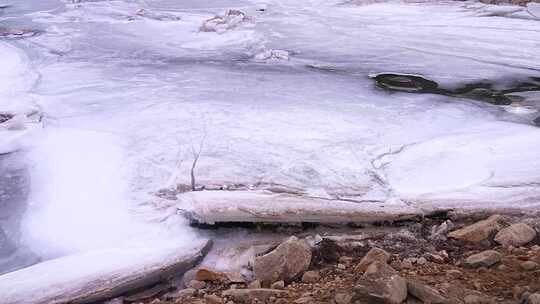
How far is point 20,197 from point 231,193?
68.9 inches

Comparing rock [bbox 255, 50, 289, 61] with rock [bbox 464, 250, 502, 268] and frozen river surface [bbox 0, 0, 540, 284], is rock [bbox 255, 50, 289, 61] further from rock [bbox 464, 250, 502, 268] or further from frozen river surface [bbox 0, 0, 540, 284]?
rock [bbox 464, 250, 502, 268]

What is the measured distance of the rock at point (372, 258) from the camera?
131 inches

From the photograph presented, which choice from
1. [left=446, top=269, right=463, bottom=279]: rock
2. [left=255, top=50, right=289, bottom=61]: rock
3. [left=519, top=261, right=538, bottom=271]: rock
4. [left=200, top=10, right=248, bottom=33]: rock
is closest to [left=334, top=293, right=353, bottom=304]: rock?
[left=446, top=269, right=463, bottom=279]: rock

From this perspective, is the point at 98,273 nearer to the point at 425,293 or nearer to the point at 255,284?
the point at 255,284

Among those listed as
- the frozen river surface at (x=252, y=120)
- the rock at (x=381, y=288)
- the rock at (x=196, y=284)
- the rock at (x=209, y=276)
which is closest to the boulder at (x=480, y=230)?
the frozen river surface at (x=252, y=120)

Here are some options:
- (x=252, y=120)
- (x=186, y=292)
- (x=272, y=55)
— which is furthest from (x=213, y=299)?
(x=272, y=55)

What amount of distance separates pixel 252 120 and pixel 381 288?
11.3ft

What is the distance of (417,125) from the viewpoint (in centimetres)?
575

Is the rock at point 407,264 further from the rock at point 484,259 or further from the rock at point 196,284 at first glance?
the rock at point 196,284

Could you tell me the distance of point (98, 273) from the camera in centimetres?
349

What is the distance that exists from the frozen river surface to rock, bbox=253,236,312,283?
29.2 inches

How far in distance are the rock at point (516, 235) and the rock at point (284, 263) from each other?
123 centimetres

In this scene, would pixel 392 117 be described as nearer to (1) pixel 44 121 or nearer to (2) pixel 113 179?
(2) pixel 113 179

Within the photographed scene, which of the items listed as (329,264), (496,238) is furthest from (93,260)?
(496,238)
